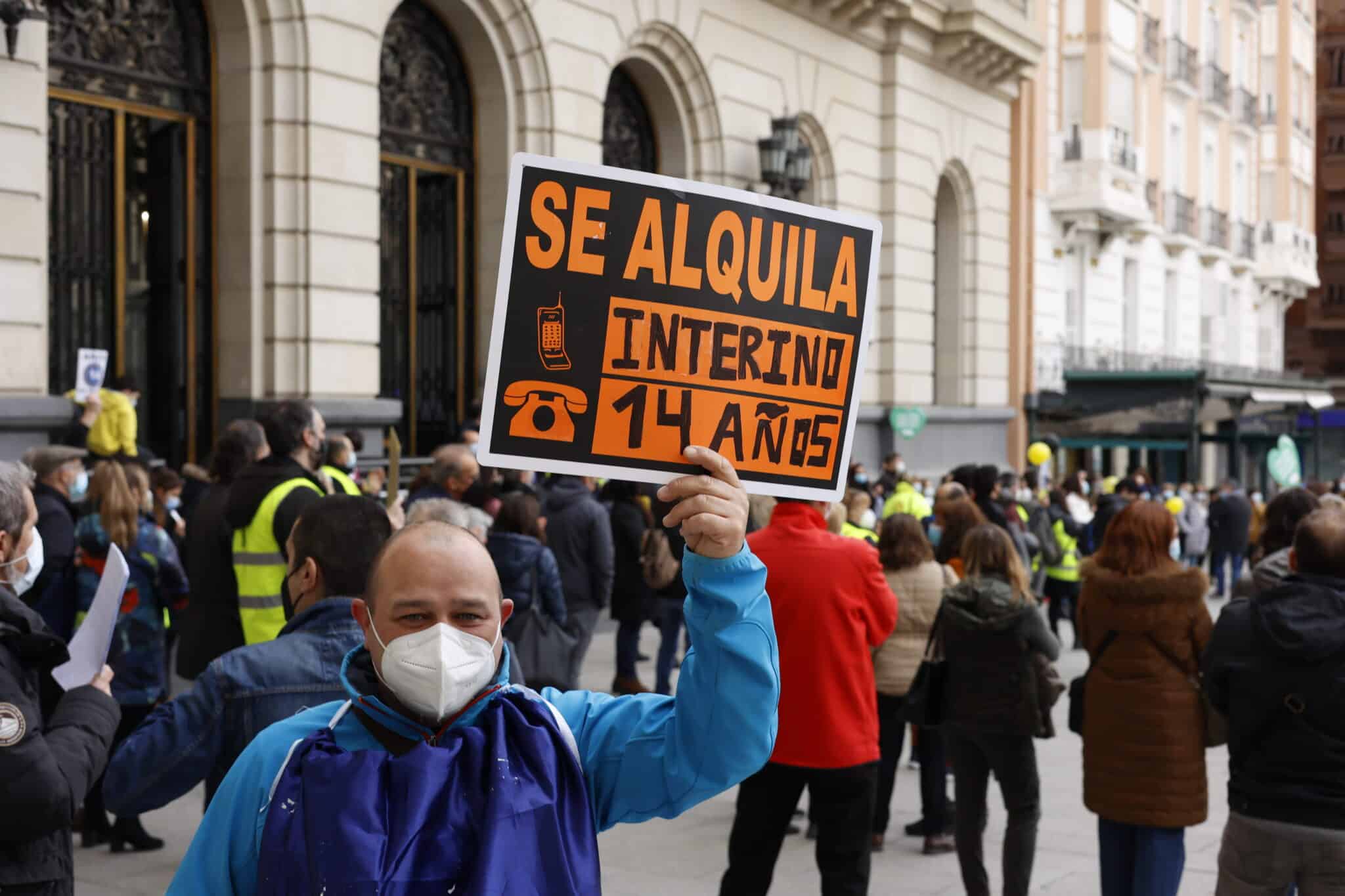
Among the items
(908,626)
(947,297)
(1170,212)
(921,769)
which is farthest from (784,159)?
(1170,212)

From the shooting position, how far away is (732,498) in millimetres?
2434

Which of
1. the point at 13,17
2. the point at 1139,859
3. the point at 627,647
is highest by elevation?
the point at 13,17

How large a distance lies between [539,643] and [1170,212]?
31493 mm

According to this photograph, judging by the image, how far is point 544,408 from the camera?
272 centimetres

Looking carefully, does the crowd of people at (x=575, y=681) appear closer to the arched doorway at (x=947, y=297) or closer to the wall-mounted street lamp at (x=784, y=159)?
the wall-mounted street lamp at (x=784, y=159)

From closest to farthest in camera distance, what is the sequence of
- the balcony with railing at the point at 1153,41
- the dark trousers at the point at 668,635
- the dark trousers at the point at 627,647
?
the dark trousers at the point at 668,635 < the dark trousers at the point at 627,647 < the balcony with railing at the point at 1153,41

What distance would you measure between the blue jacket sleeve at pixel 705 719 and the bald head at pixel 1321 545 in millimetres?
2766

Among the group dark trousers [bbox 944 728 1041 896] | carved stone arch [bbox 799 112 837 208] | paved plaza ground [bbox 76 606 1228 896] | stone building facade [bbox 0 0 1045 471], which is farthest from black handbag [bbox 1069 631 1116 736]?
carved stone arch [bbox 799 112 837 208]

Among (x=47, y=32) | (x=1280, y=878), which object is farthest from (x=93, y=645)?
(x=47, y=32)

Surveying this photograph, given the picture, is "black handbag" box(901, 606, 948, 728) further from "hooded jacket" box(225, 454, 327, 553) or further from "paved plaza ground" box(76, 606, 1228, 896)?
"hooded jacket" box(225, 454, 327, 553)

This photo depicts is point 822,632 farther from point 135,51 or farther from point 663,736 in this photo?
point 135,51

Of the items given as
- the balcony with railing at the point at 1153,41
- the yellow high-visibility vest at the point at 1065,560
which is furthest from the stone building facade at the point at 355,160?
the balcony with railing at the point at 1153,41

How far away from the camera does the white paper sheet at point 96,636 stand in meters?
3.36

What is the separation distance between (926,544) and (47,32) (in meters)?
8.53
